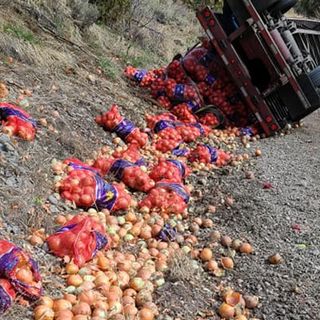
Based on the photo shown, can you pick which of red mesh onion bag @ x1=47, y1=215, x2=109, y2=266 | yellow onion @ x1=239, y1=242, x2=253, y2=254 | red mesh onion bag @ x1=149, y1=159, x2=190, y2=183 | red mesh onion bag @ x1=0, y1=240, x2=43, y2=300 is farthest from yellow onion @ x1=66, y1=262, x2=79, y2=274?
red mesh onion bag @ x1=149, y1=159, x2=190, y2=183

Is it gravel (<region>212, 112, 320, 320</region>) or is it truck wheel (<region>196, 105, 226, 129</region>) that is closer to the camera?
gravel (<region>212, 112, 320, 320</region>)

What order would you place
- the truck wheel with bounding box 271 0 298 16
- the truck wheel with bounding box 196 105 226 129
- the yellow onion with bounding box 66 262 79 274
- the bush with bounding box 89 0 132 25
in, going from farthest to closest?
the bush with bounding box 89 0 132 25 < the truck wheel with bounding box 196 105 226 129 < the truck wheel with bounding box 271 0 298 16 < the yellow onion with bounding box 66 262 79 274

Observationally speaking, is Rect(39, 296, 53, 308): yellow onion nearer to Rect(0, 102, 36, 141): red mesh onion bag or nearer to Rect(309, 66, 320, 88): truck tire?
Rect(0, 102, 36, 141): red mesh onion bag

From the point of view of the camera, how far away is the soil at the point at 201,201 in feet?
12.9

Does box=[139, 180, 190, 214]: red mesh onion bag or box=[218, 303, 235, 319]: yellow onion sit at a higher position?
box=[139, 180, 190, 214]: red mesh onion bag

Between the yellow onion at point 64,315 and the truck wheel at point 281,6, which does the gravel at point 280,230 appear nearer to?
the yellow onion at point 64,315

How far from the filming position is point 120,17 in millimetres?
11891

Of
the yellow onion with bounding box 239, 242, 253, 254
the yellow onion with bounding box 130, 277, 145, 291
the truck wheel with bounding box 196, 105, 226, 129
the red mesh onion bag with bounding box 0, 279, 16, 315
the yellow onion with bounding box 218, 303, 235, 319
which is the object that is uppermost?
the red mesh onion bag with bounding box 0, 279, 16, 315

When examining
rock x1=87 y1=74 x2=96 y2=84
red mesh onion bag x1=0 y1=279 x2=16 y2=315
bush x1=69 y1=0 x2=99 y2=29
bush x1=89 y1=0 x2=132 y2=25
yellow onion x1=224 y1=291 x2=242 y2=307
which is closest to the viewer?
red mesh onion bag x1=0 y1=279 x2=16 y2=315

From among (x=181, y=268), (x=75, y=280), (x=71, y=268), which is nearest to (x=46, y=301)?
(x=75, y=280)

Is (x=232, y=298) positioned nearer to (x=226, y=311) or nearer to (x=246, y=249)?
(x=226, y=311)

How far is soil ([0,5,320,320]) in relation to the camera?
3941mm

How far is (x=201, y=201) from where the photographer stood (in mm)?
5797

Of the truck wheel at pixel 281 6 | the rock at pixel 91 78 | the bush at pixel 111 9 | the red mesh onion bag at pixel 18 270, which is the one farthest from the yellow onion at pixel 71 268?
the bush at pixel 111 9
